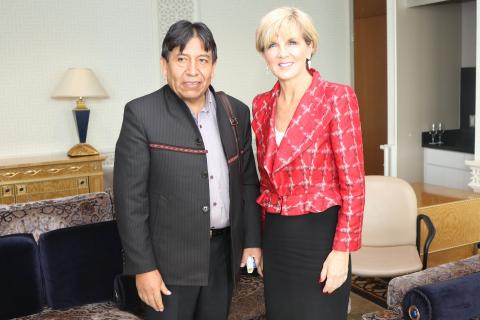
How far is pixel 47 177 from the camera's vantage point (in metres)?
4.46

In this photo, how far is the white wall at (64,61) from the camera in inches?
186

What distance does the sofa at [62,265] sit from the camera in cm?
225

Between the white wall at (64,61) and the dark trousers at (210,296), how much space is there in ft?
11.8

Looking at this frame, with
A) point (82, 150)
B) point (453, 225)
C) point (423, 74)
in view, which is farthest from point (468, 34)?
point (82, 150)

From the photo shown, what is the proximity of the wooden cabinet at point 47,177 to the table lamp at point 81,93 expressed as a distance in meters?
0.13

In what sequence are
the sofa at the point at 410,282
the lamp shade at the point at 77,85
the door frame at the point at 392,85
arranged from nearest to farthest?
the sofa at the point at 410,282, the lamp shade at the point at 77,85, the door frame at the point at 392,85

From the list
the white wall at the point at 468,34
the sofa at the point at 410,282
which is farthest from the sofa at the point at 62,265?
the white wall at the point at 468,34

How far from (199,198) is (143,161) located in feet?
0.64

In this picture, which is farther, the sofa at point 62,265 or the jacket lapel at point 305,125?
the sofa at point 62,265

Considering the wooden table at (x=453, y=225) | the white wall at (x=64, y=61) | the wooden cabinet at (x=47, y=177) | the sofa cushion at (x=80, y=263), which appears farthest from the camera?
the white wall at (x=64, y=61)

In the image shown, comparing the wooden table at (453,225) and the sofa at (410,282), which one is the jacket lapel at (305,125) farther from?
the wooden table at (453,225)

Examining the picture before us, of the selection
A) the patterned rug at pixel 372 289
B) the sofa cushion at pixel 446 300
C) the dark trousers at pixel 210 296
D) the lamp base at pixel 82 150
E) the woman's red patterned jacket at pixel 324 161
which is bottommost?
the patterned rug at pixel 372 289

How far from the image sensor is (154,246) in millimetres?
1600

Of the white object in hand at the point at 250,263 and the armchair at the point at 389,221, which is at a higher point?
the white object in hand at the point at 250,263
